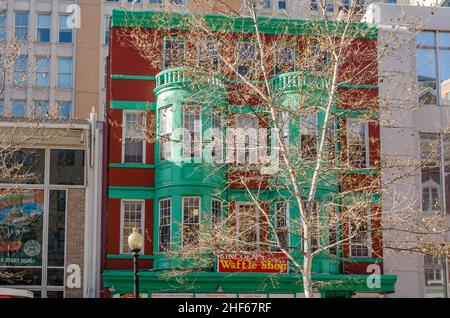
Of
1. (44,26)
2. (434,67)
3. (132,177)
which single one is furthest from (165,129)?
(44,26)

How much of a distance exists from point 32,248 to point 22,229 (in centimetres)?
71

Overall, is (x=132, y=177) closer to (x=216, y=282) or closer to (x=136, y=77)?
(x=136, y=77)

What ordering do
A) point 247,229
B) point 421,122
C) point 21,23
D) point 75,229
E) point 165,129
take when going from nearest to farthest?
point 247,229, point 165,129, point 75,229, point 421,122, point 21,23

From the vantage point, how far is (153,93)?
80.3ft

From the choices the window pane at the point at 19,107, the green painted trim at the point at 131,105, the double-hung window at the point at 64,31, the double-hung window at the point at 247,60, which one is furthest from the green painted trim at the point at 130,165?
the double-hung window at the point at 64,31

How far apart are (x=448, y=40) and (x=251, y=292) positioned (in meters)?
11.7

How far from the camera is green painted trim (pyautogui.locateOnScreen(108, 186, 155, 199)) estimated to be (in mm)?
23750

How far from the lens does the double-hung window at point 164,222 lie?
2303cm

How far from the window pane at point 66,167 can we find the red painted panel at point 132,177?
1218 millimetres

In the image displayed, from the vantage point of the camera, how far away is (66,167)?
24.4 meters

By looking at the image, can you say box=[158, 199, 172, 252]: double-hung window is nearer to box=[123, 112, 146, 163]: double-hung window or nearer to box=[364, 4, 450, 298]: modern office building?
box=[123, 112, 146, 163]: double-hung window

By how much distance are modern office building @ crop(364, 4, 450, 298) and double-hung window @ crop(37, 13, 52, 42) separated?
33.5 meters

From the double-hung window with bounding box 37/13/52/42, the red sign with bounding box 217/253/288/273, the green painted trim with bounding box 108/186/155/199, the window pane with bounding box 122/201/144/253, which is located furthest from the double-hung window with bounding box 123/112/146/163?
the double-hung window with bounding box 37/13/52/42

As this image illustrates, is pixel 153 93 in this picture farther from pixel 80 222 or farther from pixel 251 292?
pixel 251 292
